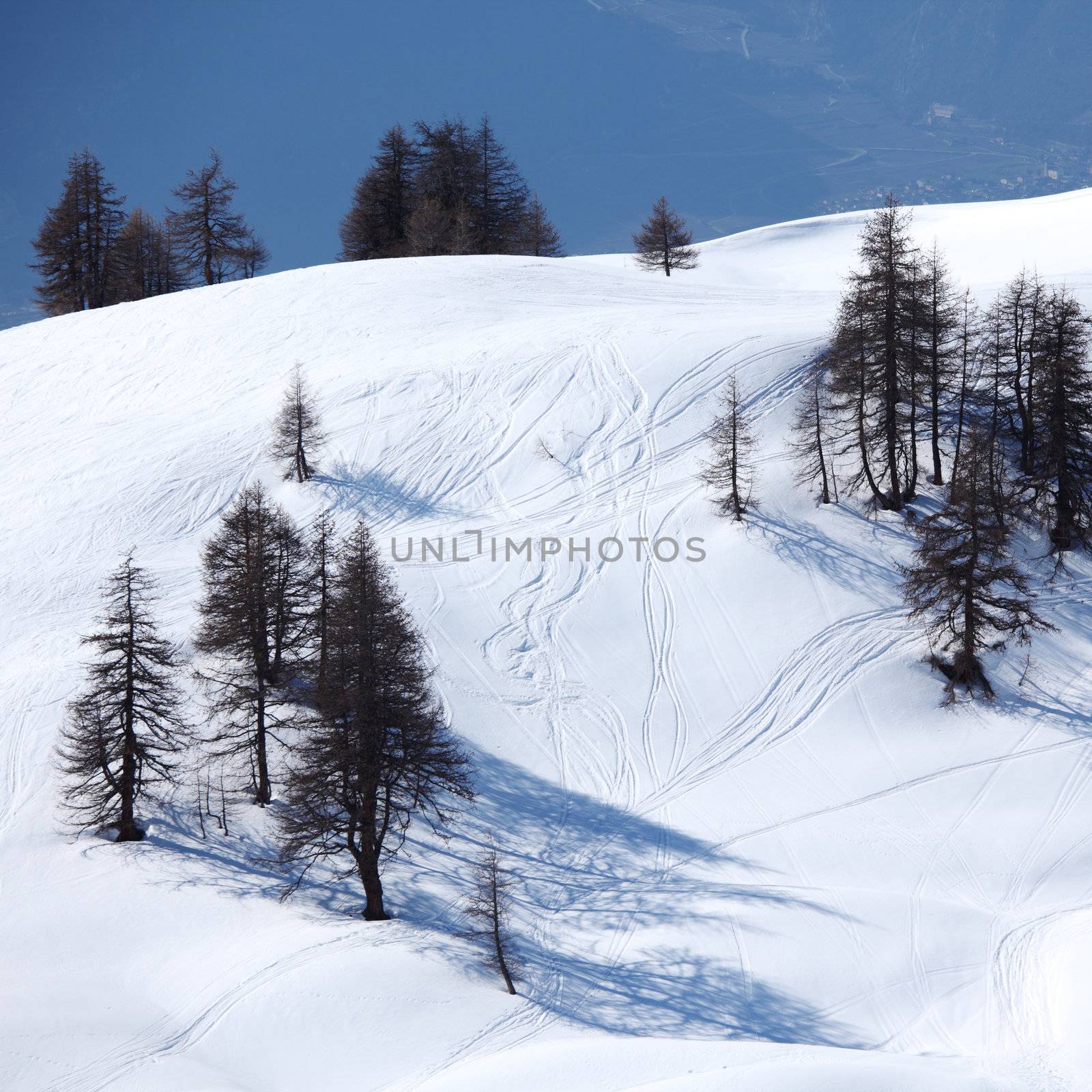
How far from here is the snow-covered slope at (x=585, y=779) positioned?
18031mm

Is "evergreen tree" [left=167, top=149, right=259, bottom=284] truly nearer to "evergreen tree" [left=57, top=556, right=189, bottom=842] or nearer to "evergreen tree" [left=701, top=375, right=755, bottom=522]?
"evergreen tree" [left=701, top=375, right=755, bottom=522]

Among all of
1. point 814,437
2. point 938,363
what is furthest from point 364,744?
point 938,363

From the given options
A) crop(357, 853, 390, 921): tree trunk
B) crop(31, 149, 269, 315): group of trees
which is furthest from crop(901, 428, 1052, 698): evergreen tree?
crop(31, 149, 269, 315): group of trees

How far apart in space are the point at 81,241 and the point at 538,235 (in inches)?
1178

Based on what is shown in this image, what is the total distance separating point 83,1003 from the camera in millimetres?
18500

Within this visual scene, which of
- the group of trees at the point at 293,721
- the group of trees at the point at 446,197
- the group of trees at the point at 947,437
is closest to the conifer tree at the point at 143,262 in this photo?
the group of trees at the point at 446,197

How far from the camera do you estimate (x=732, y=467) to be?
33656mm

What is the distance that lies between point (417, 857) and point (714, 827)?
778cm

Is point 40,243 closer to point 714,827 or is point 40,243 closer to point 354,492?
point 354,492

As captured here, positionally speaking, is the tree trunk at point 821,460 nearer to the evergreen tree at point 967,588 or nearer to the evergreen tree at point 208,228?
the evergreen tree at point 967,588

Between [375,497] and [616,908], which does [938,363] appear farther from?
[616,908]

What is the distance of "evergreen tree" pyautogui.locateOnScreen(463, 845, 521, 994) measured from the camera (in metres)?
19.7

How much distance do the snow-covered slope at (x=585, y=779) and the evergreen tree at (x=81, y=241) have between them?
16.0m

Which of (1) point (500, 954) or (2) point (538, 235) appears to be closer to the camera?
(1) point (500, 954)
